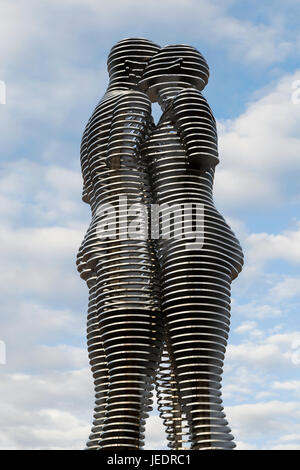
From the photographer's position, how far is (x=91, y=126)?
97.1 ft

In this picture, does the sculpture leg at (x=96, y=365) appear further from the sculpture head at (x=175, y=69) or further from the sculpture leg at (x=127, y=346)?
the sculpture head at (x=175, y=69)

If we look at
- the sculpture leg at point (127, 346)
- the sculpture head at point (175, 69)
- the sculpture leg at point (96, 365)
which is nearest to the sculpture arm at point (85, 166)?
the sculpture head at point (175, 69)

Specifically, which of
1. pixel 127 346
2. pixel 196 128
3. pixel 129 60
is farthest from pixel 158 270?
pixel 129 60

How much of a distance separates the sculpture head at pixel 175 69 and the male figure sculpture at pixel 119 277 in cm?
98

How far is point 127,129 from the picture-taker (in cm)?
2770

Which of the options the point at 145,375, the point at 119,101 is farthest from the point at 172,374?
the point at 119,101

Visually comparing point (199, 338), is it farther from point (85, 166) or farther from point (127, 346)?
point (85, 166)

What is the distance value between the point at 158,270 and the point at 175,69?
7794mm

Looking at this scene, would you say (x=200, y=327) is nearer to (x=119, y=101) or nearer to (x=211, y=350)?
(x=211, y=350)

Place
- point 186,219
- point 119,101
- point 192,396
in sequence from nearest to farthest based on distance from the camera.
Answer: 1. point 192,396
2. point 186,219
3. point 119,101

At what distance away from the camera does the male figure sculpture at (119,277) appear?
80.9 ft
